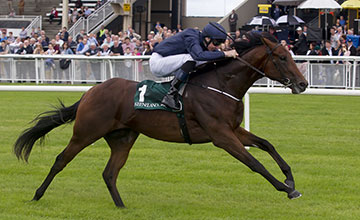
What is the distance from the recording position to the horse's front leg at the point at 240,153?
595 cm

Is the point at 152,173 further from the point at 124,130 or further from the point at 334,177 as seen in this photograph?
the point at 334,177

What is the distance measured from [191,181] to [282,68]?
74.6 inches

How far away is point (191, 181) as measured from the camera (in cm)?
755

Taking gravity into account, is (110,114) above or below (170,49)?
below

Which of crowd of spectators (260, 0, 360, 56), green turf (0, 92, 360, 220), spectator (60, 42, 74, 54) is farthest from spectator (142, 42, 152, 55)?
green turf (0, 92, 360, 220)

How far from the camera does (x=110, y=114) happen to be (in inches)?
260

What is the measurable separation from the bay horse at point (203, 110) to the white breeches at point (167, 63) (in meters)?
0.19

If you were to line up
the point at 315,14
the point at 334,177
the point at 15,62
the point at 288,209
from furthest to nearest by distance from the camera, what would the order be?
the point at 315,14 < the point at 15,62 < the point at 334,177 < the point at 288,209

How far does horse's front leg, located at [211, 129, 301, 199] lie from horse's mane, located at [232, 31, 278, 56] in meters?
0.84

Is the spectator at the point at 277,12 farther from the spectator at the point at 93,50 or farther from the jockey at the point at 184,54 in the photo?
the jockey at the point at 184,54

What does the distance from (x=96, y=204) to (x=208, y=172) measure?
186cm

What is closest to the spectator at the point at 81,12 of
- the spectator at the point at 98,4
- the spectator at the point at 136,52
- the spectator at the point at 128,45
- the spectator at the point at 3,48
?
the spectator at the point at 98,4

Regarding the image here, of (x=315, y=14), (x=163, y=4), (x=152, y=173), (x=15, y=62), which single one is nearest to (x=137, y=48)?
(x=15, y=62)

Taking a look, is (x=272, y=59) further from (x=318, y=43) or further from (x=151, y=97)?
(x=318, y=43)
